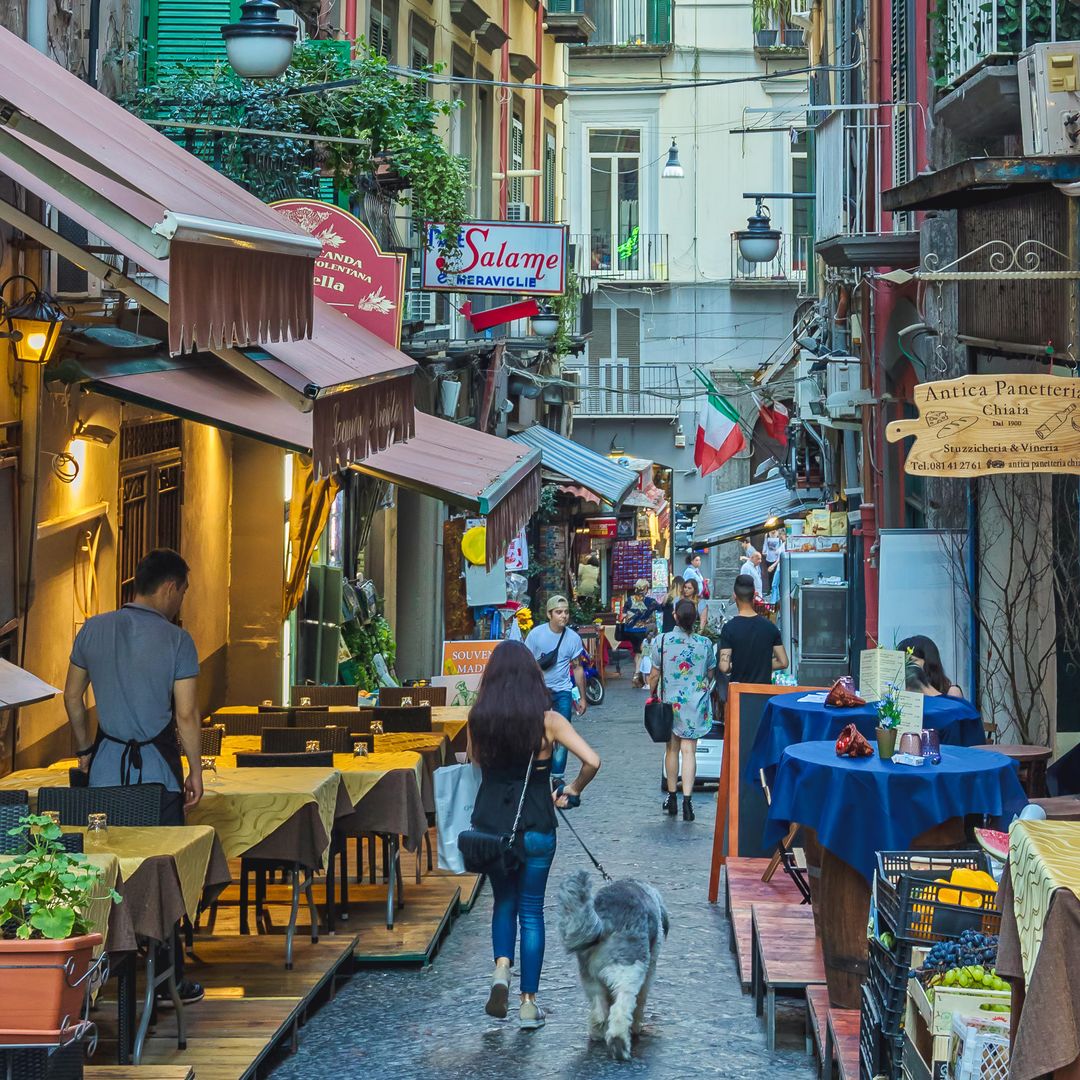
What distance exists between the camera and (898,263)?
52.3 feet

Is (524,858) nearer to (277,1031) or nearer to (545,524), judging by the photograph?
(277,1031)

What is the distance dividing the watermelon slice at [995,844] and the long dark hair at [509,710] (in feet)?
7.67

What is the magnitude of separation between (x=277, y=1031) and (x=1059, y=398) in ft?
16.0

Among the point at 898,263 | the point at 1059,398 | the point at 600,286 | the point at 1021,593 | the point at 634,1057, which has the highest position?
the point at 600,286

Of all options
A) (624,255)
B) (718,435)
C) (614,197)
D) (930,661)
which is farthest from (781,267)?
(930,661)

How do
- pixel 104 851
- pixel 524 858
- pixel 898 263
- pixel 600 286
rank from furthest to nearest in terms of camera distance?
pixel 600 286, pixel 898 263, pixel 524 858, pixel 104 851

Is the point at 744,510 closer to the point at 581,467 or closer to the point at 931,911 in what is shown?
the point at 581,467

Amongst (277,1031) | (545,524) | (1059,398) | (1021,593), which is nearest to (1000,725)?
(1021,593)

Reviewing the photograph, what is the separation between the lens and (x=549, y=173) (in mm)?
33719

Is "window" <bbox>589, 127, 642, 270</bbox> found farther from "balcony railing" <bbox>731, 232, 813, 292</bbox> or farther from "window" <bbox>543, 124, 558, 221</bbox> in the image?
"window" <bbox>543, 124, 558, 221</bbox>

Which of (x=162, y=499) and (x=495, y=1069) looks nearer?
(x=495, y=1069)

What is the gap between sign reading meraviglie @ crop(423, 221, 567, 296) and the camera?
1947 cm

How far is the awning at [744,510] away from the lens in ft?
88.2

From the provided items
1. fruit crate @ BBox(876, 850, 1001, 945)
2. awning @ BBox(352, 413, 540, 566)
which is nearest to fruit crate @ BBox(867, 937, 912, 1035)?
fruit crate @ BBox(876, 850, 1001, 945)
